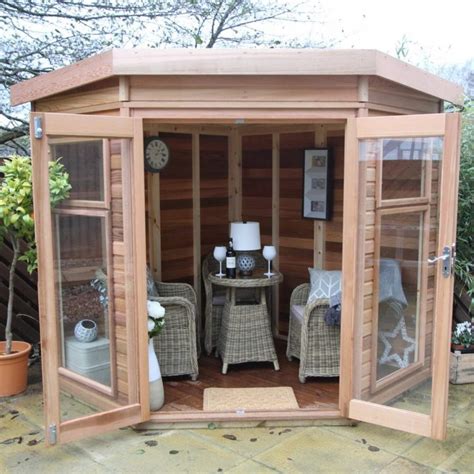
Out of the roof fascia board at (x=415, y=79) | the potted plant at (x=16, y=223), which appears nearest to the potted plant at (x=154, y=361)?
the potted plant at (x=16, y=223)

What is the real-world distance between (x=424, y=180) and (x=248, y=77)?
3.93 ft

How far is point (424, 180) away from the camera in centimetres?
316

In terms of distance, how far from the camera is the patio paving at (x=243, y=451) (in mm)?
2795

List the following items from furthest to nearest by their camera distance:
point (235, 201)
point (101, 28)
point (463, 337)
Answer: point (101, 28) → point (235, 201) → point (463, 337)

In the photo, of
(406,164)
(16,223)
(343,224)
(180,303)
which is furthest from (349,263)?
(16,223)

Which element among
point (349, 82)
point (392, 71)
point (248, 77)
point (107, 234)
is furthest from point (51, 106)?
point (392, 71)

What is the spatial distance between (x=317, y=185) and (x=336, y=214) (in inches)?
11.2

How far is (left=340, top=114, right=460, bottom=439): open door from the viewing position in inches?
113

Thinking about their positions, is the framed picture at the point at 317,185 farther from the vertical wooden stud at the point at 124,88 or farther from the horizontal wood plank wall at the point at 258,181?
Result: the vertical wooden stud at the point at 124,88

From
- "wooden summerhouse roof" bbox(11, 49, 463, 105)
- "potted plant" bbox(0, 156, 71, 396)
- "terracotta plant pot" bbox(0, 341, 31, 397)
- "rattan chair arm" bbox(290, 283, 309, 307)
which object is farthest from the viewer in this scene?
"rattan chair arm" bbox(290, 283, 309, 307)

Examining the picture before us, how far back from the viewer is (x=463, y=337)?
4008 millimetres

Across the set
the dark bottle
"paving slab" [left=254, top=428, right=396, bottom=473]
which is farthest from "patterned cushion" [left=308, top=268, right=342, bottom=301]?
"paving slab" [left=254, top=428, right=396, bottom=473]

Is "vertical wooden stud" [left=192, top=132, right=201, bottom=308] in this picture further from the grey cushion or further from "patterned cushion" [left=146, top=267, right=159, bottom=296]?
the grey cushion

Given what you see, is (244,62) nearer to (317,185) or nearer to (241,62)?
(241,62)
